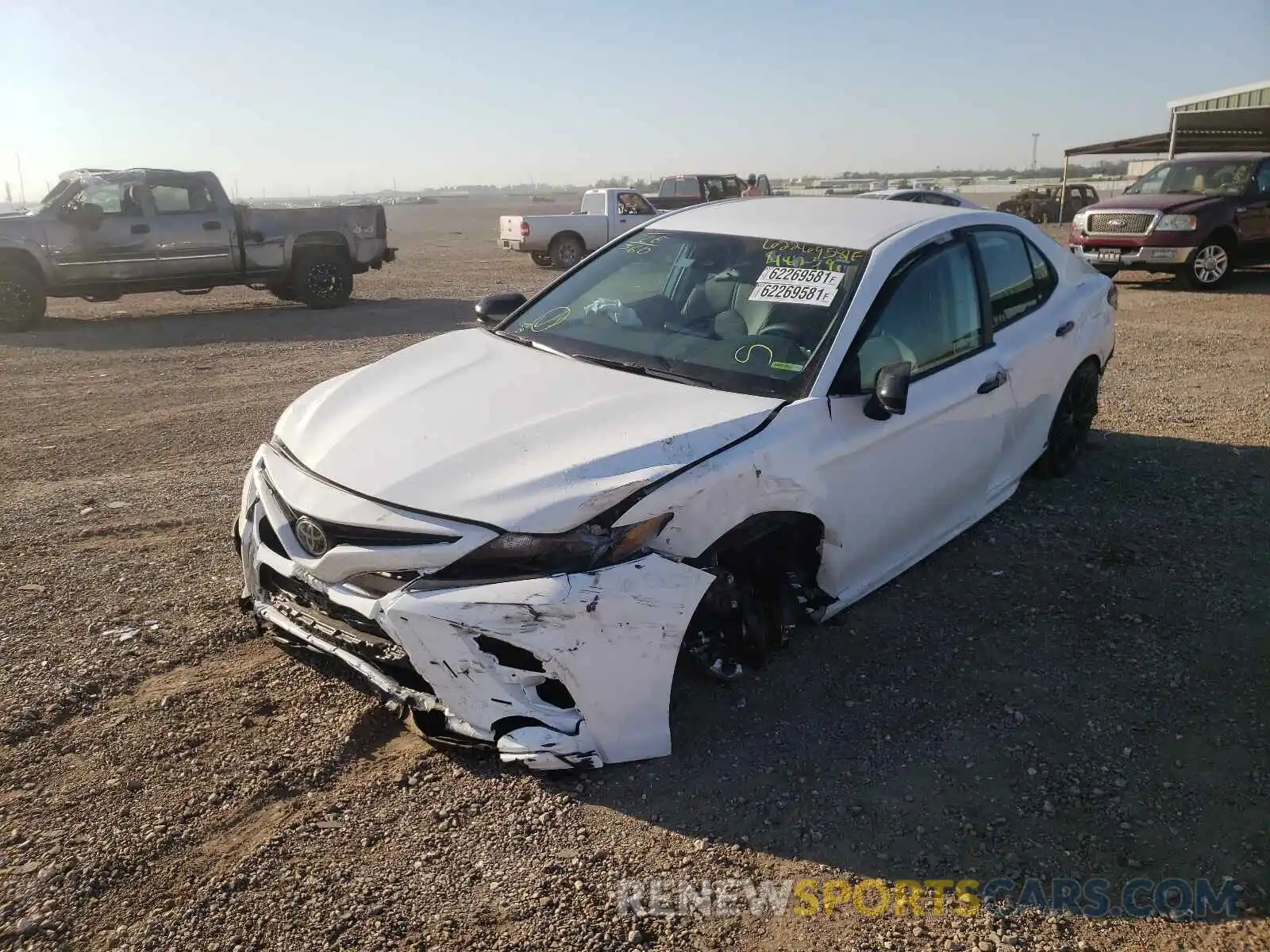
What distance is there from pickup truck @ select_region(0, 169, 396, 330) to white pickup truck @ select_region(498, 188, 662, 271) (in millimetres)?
6165

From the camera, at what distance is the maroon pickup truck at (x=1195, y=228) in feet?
46.2

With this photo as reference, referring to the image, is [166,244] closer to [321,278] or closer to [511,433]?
[321,278]

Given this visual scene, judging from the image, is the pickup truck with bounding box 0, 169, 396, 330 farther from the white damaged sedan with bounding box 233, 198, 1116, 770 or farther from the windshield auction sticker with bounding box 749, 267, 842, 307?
the windshield auction sticker with bounding box 749, 267, 842, 307

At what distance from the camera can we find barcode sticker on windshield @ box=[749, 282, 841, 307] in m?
3.84

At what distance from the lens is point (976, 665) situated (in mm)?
3766

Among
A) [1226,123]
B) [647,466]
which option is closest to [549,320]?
[647,466]

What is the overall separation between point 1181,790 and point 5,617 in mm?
4467

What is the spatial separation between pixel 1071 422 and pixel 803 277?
103 inches

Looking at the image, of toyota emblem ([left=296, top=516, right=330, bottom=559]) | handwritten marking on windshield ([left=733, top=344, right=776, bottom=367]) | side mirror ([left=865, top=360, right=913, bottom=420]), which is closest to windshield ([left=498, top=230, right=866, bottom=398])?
handwritten marking on windshield ([left=733, top=344, right=776, bottom=367])

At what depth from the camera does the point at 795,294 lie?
391 centimetres

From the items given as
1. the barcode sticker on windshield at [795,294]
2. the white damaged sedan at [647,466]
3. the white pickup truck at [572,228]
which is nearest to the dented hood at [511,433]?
the white damaged sedan at [647,466]

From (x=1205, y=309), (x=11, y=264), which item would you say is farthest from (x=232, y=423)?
(x=1205, y=309)

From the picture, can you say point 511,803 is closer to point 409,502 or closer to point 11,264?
point 409,502

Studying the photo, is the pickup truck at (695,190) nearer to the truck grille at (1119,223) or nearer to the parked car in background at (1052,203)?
the parked car in background at (1052,203)
